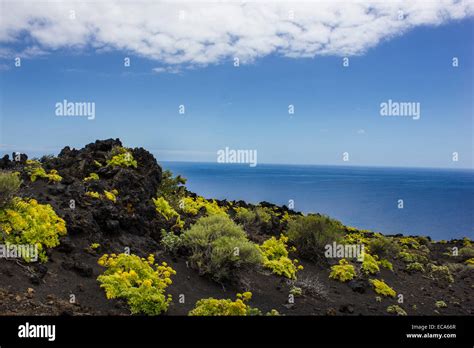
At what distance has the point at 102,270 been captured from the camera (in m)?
10.0

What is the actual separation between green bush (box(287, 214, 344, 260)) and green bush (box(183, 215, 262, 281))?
4.08 meters

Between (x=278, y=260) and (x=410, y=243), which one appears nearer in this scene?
(x=278, y=260)

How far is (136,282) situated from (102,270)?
131 cm

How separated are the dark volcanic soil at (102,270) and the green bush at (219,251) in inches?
13.0

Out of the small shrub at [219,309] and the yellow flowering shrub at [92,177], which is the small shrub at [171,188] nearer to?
the yellow flowering shrub at [92,177]

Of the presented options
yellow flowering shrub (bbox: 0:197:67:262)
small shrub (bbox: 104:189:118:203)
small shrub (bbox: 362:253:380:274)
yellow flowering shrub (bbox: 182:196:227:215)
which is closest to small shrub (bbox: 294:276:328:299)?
small shrub (bbox: 362:253:380:274)

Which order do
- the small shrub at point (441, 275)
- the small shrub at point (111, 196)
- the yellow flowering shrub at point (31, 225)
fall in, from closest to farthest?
the yellow flowering shrub at point (31, 225)
the small shrub at point (111, 196)
the small shrub at point (441, 275)

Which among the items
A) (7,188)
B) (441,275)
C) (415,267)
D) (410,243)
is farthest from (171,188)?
(410,243)

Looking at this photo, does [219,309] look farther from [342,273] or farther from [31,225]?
[342,273]

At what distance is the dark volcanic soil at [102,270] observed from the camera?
8.46 meters

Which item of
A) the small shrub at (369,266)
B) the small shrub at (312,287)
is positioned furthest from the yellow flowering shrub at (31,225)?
the small shrub at (369,266)

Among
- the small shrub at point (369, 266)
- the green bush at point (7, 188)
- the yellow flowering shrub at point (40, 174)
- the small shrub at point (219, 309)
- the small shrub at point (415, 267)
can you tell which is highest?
the yellow flowering shrub at point (40, 174)

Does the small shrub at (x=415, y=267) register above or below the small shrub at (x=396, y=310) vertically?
below
